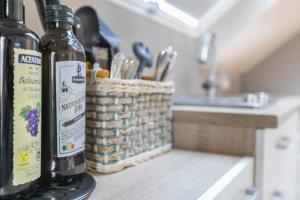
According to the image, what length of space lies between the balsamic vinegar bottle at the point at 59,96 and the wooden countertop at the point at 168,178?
0.08m

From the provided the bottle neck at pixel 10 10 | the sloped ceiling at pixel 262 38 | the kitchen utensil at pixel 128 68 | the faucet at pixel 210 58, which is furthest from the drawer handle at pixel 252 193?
the sloped ceiling at pixel 262 38

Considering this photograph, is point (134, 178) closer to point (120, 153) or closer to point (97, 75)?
point (120, 153)

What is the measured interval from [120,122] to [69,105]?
160 mm

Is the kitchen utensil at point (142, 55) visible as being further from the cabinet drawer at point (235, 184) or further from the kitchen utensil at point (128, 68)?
the cabinet drawer at point (235, 184)

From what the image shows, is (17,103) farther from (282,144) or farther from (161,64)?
(282,144)

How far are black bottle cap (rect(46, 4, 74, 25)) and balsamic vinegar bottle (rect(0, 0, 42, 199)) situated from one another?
54 millimetres

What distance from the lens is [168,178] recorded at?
55 cm

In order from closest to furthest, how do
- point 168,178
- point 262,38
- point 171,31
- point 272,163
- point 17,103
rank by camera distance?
point 17,103 < point 168,178 < point 272,163 < point 171,31 < point 262,38

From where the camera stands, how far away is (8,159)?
0.36m

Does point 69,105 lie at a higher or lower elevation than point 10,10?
lower

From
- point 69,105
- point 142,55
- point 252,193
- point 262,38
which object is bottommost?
point 252,193

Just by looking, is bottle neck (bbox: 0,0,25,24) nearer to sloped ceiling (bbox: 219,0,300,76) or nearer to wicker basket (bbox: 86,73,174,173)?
wicker basket (bbox: 86,73,174,173)

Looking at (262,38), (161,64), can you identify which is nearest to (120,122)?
(161,64)

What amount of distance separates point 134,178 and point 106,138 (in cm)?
10
